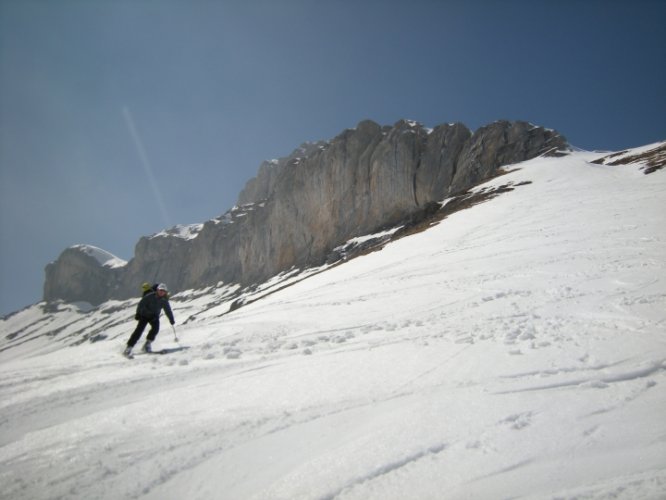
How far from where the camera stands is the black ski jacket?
7223mm

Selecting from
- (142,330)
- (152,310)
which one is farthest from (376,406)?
(152,310)

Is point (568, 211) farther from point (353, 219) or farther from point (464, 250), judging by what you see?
point (353, 219)

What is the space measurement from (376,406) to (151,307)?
5.88m

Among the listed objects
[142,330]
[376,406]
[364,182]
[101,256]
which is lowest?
[376,406]

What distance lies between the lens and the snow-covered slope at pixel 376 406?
9.07 ft

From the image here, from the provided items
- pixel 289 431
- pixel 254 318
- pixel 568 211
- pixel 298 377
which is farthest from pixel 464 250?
pixel 289 431

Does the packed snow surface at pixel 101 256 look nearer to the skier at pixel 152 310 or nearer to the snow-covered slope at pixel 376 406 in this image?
the skier at pixel 152 310

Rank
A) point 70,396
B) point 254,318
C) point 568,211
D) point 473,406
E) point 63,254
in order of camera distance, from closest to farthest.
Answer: point 473,406, point 70,396, point 254,318, point 568,211, point 63,254

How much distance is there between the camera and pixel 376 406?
12.3ft

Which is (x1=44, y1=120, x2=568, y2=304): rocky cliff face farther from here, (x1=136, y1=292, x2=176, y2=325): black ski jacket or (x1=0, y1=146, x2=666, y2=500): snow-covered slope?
(x1=136, y1=292, x2=176, y2=325): black ski jacket

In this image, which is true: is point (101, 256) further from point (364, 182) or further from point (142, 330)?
point (142, 330)

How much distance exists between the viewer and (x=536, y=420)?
330cm

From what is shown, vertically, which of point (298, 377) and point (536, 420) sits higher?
point (298, 377)

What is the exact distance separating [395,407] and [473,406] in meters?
0.86
